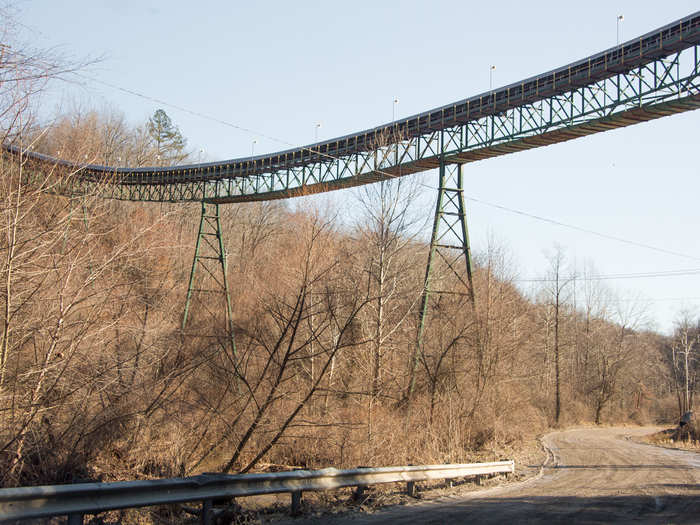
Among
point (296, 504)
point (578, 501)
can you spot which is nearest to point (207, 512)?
point (296, 504)

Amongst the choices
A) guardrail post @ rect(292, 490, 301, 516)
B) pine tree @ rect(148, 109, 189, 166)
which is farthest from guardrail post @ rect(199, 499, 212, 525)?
pine tree @ rect(148, 109, 189, 166)

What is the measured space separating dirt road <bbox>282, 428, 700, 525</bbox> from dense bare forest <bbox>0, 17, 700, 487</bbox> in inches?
87.0

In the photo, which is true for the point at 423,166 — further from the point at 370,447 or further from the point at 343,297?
the point at 370,447

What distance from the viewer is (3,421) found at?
7.95 m

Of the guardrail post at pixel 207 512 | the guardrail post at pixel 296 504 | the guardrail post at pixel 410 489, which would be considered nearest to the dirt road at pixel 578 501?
the guardrail post at pixel 296 504

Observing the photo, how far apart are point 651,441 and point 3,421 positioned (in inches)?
1147

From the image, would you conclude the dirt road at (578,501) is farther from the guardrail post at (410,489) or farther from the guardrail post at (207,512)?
the guardrail post at (207,512)

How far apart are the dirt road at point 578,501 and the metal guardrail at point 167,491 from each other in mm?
506

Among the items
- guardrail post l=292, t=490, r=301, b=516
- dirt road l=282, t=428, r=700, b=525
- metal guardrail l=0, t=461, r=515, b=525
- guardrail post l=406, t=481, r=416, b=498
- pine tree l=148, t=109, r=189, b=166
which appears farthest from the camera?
pine tree l=148, t=109, r=189, b=166

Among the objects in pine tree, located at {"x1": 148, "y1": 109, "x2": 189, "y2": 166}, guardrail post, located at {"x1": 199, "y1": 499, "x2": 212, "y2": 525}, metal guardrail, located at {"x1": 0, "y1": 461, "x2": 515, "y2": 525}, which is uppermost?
pine tree, located at {"x1": 148, "y1": 109, "x2": 189, "y2": 166}

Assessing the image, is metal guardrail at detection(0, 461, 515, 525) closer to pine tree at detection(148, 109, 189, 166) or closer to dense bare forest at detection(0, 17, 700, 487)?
dense bare forest at detection(0, 17, 700, 487)

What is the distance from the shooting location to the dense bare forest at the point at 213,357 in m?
8.16

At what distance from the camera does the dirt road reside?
8156mm

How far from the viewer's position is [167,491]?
6066 millimetres
